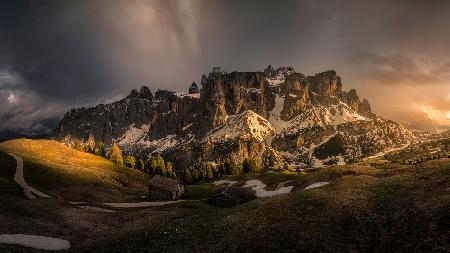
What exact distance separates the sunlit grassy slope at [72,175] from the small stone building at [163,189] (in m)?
6.32

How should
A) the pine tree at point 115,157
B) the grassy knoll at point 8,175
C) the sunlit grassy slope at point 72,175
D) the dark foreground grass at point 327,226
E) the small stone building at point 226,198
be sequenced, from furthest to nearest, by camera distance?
the pine tree at point 115,157
the sunlit grassy slope at point 72,175
the small stone building at point 226,198
the grassy knoll at point 8,175
the dark foreground grass at point 327,226

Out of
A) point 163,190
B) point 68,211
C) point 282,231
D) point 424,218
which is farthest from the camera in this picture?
point 163,190

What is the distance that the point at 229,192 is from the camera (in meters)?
102

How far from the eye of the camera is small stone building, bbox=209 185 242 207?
9962cm

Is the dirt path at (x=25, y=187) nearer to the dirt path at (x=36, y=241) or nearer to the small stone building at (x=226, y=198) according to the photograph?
the small stone building at (x=226, y=198)

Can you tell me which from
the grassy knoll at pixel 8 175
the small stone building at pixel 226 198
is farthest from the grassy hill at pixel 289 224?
the small stone building at pixel 226 198

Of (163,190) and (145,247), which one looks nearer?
(145,247)

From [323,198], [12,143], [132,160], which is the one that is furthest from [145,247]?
[132,160]

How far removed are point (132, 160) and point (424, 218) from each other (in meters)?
171

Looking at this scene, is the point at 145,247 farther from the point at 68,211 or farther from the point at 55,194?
the point at 55,194

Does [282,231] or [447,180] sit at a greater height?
[447,180]

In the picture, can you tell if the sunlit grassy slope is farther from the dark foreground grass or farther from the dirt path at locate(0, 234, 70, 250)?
the dark foreground grass

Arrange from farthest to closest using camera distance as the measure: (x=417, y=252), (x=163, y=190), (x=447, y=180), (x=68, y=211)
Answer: (x=163, y=190) → (x=68, y=211) → (x=447, y=180) → (x=417, y=252)

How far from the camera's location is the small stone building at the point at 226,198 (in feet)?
327
